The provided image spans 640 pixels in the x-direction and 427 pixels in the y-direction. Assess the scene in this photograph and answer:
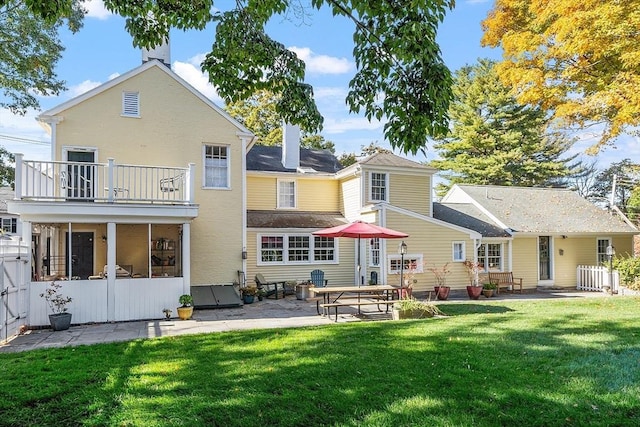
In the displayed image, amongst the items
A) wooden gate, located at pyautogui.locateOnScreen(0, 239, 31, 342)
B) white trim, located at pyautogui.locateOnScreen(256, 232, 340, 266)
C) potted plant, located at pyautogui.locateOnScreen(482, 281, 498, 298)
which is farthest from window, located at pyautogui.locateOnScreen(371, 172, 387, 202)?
wooden gate, located at pyautogui.locateOnScreen(0, 239, 31, 342)

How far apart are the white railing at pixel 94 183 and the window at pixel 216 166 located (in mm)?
1265

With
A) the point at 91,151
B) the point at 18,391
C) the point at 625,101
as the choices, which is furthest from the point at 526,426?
the point at 91,151

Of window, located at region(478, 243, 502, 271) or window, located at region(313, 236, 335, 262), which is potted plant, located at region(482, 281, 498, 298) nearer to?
window, located at region(478, 243, 502, 271)

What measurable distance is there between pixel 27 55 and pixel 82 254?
8.92m

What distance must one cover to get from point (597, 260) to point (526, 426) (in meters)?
19.6

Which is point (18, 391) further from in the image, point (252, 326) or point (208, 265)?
point (208, 265)

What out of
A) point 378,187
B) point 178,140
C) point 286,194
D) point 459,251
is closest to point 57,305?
point 178,140

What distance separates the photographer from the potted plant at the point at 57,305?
9.73m

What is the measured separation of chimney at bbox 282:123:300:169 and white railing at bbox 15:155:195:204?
677cm

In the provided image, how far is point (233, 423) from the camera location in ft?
13.3

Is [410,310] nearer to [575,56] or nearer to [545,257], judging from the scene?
[575,56]

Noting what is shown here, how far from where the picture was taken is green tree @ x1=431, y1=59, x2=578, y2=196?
33.5m

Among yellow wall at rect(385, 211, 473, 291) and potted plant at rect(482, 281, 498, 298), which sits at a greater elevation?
yellow wall at rect(385, 211, 473, 291)

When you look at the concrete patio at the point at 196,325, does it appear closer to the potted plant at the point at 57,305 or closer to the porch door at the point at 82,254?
the potted plant at the point at 57,305
